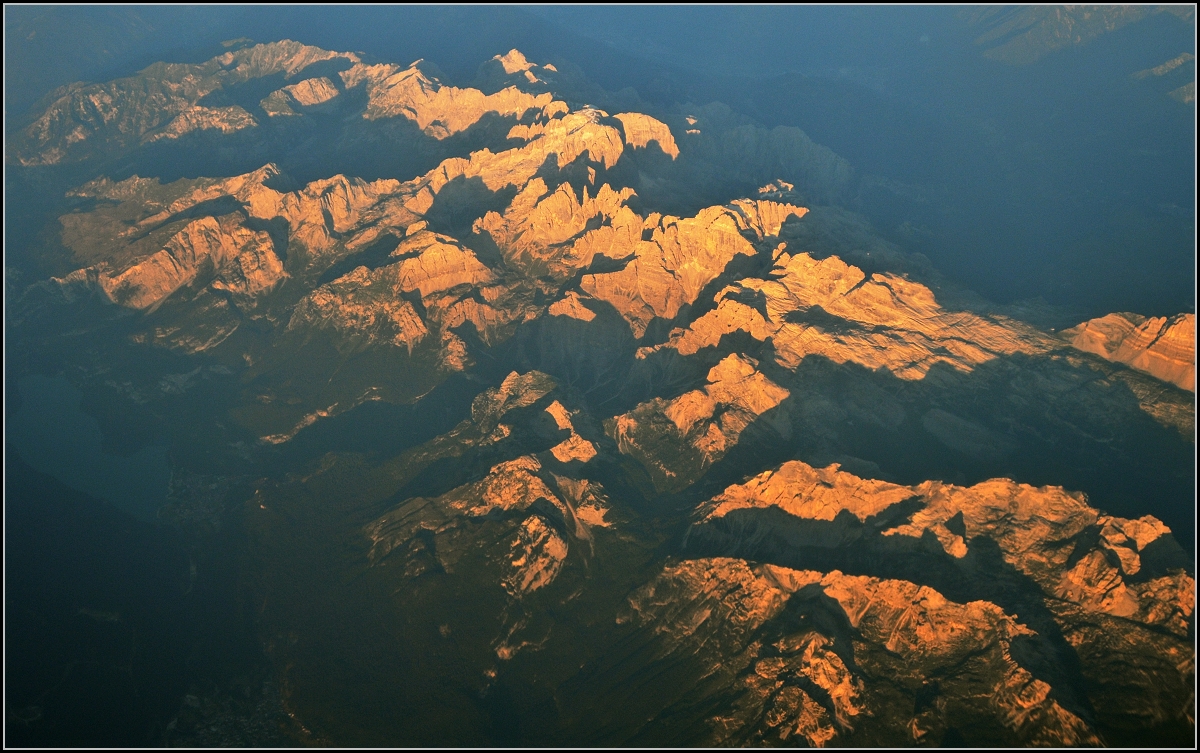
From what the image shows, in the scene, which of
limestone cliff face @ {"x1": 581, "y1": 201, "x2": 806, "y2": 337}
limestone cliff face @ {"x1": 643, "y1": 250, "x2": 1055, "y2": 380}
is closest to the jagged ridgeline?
limestone cliff face @ {"x1": 643, "y1": 250, "x2": 1055, "y2": 380}

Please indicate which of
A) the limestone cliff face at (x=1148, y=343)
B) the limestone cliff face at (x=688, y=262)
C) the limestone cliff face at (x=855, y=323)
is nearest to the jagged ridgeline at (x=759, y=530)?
the limestone cliff face at (x=1148, y=343)

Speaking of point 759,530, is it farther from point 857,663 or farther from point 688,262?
point 688,262

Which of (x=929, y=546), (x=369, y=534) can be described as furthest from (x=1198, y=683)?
(x=369, y=534)

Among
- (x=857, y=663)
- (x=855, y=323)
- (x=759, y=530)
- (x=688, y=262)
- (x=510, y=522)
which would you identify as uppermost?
(x=855, y=323)

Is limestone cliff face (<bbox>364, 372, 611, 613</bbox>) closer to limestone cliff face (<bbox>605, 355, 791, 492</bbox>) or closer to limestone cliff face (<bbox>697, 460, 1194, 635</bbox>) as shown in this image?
limestone cliff face (<bbox>605, 355, 791, 492</bbox>)

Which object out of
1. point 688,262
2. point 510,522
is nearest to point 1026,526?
point 510,522

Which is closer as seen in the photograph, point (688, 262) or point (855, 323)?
point (855, 323)

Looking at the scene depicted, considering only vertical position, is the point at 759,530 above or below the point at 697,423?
above
